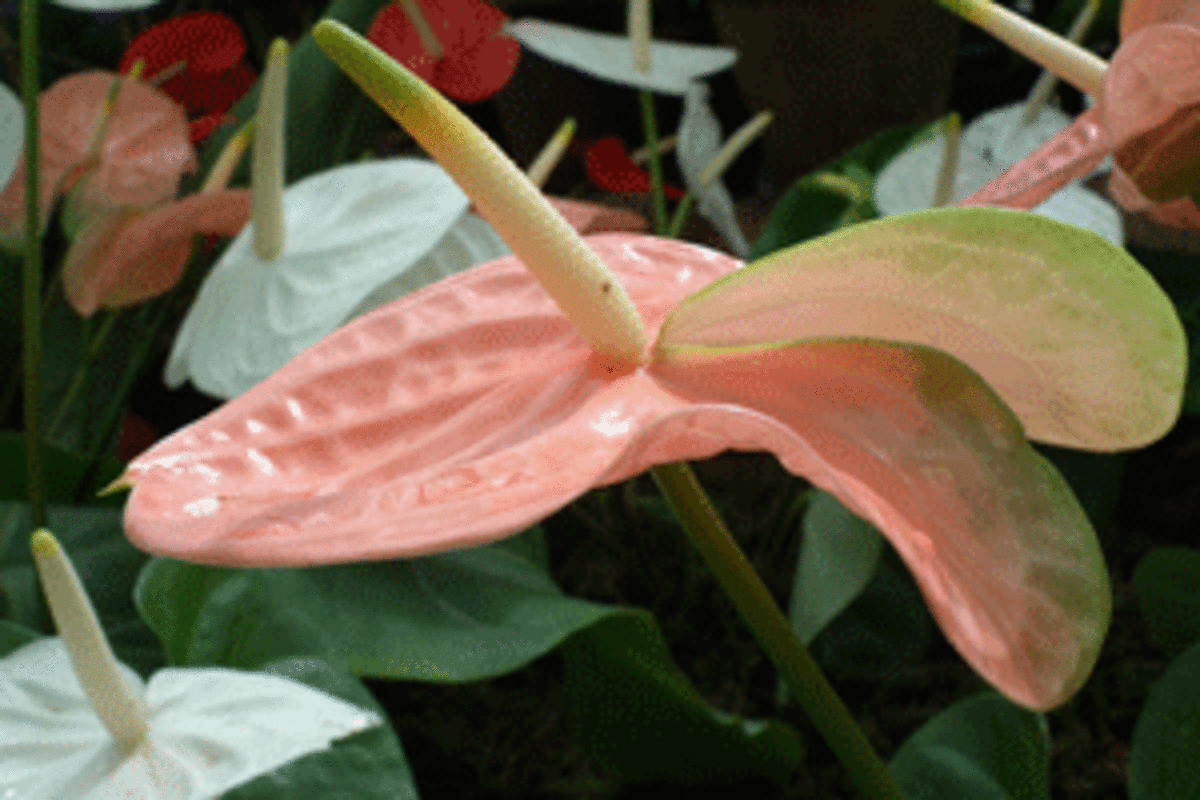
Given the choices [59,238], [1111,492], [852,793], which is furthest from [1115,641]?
[59,238]

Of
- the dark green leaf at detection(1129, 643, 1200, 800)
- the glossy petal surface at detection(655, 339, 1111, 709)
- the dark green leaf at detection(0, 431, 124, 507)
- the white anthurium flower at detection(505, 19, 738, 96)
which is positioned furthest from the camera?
the white anthurium flower at detection(505, 19, 738, 96)

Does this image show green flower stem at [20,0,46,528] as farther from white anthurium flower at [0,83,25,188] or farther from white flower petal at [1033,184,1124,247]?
white flower petal at [1033,184,1124,247]

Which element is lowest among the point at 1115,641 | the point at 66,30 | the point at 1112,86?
the point at 1115,641

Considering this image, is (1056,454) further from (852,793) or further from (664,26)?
(664,26)

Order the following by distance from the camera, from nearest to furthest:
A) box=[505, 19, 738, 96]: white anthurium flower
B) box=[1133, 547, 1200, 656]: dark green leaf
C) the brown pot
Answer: box=[1133, 547, 1200, 656]: dark green leaf, box=[505, 19, 738, 96]: white anthurium flower, the brown pot

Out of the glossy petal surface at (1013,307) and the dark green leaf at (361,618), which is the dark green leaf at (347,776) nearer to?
the dark green leaf at (361,618)

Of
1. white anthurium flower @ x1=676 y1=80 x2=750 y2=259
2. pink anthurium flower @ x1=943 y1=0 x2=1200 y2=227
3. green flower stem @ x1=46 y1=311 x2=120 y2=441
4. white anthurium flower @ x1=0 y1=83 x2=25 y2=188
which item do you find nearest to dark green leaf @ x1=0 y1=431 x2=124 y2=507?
green flower stem @ x1=46 y1=311 x2=120 y2=441

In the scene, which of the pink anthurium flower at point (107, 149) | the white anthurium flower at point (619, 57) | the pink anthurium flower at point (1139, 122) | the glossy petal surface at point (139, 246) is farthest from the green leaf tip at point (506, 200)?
the white anthurium flower at point (619, 57)
